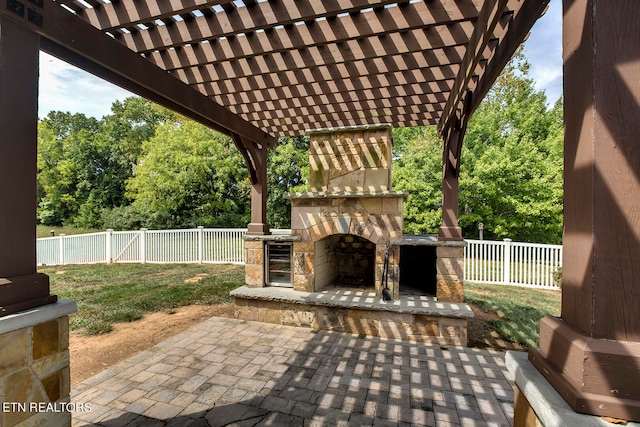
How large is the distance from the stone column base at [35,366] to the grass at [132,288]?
2.98 metres

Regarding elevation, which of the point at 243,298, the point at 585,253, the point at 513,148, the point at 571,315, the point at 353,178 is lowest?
the point at 243,298

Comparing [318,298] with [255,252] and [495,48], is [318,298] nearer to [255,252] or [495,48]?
[255,252]

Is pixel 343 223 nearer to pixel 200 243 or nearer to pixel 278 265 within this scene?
pixel 278 265

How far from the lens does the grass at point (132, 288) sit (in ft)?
15.8

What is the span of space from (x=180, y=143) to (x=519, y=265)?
38.4 feet

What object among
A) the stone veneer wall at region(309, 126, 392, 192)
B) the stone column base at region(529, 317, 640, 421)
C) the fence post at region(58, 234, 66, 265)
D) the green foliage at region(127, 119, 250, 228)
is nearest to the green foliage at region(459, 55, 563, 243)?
the stone veneer wall at region(309, 126, 392, 192)

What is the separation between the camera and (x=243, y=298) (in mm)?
4652

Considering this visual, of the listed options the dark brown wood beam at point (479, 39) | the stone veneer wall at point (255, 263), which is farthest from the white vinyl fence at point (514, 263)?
the stone veneer wall at point (255, 263)

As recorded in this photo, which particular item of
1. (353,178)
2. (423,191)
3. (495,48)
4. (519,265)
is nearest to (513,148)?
(423,191)

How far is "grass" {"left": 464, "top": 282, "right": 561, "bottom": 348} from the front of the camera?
4.24 meters

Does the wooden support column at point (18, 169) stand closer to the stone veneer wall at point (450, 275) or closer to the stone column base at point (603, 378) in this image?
the stone column base at point (603, 378)

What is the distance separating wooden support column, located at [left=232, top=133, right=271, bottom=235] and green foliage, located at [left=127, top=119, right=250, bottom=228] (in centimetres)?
643

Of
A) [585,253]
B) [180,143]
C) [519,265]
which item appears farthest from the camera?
[180,143]

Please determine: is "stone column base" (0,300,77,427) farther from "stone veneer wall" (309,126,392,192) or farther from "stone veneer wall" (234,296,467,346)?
"stone veneer wall" (309,126,392,192)
